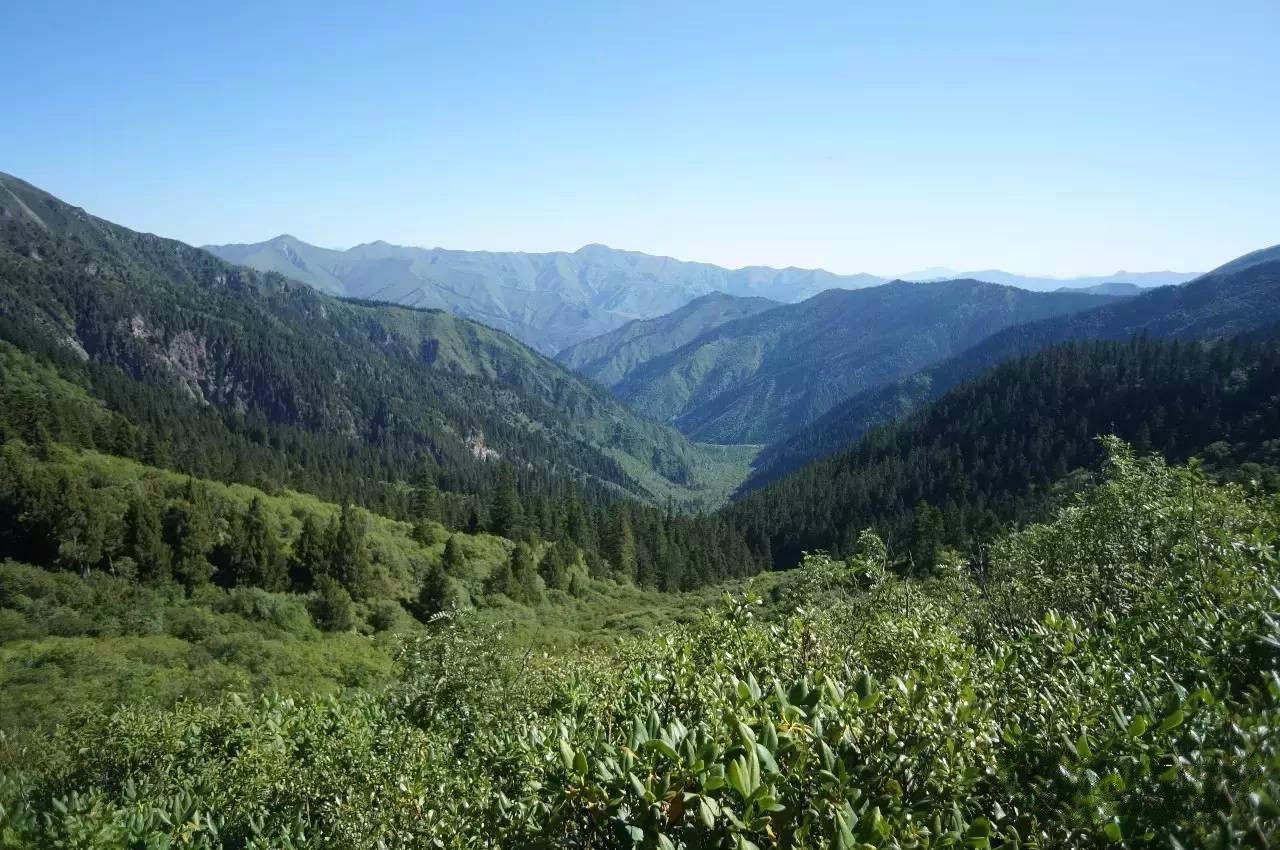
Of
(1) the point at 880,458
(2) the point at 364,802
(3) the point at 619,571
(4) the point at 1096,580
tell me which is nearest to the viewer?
(2) the point at 364,802

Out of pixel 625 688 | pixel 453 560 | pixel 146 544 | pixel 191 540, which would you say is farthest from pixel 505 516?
pixel 625 688

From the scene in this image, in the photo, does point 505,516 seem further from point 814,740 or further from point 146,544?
point 814,740

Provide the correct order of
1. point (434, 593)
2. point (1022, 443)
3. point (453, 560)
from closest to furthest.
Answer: point (434, 593) < point (453, 560) < point (1022, 443)

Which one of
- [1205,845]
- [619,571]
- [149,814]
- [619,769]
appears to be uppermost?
[1205,845]

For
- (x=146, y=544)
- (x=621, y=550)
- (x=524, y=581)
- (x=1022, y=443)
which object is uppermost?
(x=146, y=544)

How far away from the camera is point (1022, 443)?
163625 mm

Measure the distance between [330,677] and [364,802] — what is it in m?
41.3

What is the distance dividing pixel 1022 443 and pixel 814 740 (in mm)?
184475

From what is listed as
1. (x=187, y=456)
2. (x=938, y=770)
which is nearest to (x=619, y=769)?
(x=938, y=770)

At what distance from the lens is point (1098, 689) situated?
7.88 m

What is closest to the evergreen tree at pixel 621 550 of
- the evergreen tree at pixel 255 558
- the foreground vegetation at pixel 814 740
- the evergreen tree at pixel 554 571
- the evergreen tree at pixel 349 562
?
the evergreen tree at pixel 554 571

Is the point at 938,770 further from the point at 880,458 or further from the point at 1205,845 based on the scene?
the point at 880,458

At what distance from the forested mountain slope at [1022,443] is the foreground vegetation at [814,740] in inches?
3875

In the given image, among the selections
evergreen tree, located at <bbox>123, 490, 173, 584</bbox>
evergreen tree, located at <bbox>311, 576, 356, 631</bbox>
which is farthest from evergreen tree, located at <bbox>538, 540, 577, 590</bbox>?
evergreen tree, located at <bbox>123, 490, 173, 584</bbox>
